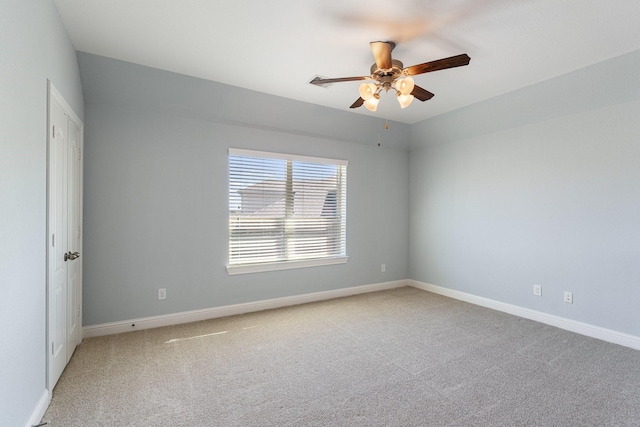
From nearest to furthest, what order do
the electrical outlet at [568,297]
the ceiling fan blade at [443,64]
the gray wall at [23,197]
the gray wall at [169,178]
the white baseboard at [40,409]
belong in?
the gray wall at [23,197]
the white baseboard at [40,409]
the ceiling fan blade at [443,64]
the gray wall at [169,178]
the electrical outlet at [568,297]

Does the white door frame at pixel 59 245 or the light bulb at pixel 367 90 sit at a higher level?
the light bulb at pixel 367 90

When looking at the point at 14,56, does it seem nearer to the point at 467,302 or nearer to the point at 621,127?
the point at 621,127

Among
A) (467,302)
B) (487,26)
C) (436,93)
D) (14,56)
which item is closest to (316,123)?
(436,93)

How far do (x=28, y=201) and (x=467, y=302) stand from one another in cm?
480

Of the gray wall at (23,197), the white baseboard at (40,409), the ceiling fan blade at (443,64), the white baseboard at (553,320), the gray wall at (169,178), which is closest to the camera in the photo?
the gray wall at (23,197)

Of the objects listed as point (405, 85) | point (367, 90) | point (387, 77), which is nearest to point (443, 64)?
point (405, 85)

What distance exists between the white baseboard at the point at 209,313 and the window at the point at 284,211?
1.48 feet

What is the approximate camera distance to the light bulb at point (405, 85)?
7.63 ft

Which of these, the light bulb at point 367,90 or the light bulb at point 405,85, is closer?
the light bulb at point 405,85

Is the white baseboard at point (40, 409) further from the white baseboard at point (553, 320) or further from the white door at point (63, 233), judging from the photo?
the white baseboard at point (553, 320)

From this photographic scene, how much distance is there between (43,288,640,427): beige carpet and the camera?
1.92 metres

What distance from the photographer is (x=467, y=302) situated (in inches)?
171

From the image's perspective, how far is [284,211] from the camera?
4195mm

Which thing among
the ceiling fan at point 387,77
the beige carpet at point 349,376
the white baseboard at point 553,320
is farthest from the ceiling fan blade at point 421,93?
→ the white baseboard at point 553,320
